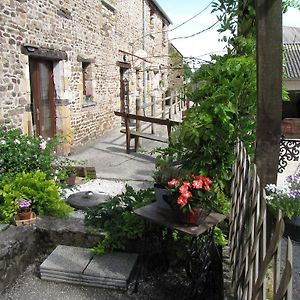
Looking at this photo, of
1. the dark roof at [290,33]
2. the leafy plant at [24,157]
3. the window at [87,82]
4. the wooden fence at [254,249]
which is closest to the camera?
the wooden fence at [254,249]

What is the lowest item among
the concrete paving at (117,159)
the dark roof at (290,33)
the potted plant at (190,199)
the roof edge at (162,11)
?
the concrete paving at (117,159)

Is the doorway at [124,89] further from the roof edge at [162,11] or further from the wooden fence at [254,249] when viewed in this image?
the wooden fence at [254,249]

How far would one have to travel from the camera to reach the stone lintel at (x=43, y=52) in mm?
6984

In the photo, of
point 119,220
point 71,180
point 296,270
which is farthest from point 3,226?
point 71,180

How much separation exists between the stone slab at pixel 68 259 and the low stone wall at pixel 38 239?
106 mm

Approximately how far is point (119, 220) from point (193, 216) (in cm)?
102

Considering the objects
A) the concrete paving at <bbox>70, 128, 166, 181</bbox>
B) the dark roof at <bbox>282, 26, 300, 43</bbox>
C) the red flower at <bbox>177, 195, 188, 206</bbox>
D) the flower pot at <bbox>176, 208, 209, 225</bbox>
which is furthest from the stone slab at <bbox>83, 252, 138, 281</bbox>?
the dark roof at <bbox>282, 26, 300, 43</bbox>

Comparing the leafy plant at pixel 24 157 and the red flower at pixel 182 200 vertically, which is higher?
the red flower at pixel 182 200

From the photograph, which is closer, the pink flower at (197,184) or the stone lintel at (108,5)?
the pink flower at (197,184)

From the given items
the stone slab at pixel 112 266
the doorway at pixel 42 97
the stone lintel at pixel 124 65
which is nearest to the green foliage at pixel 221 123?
the stone slab at pixel 112 266

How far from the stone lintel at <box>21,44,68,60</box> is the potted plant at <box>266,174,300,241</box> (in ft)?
18.4

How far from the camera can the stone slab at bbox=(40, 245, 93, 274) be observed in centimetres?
286

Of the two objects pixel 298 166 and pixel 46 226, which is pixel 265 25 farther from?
pixel 298 166

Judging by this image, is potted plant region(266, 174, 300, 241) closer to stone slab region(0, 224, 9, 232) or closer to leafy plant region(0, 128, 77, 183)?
stone slab region(0, 224, 9, 232)
